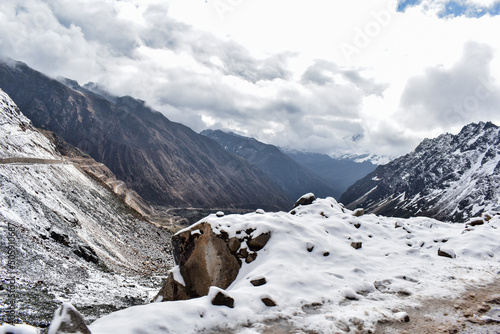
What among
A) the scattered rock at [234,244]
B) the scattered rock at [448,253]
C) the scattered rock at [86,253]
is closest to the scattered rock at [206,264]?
the scattered rock at [234,244]

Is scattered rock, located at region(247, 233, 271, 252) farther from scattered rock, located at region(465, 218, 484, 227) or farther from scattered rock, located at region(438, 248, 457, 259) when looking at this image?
scattered rock, located at region(465, 218, 484, 227)

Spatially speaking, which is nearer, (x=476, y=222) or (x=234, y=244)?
(x=234, y=244)

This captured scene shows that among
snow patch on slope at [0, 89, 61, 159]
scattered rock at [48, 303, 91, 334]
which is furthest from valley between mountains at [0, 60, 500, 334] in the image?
snow patch on slope at [0, 89, 61, 159]

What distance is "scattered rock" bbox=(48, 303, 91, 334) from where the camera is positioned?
7.52 m

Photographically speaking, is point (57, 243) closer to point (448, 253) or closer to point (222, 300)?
point (222, 300)

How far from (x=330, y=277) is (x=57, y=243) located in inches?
1331

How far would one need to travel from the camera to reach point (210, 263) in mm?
21547

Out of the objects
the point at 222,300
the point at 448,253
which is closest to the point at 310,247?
the point at 222,300

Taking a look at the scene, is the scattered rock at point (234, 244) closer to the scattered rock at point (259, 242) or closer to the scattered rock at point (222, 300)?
the scattered rock at point (259, 242)

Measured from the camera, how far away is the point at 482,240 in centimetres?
2375

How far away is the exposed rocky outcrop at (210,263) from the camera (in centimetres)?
2105

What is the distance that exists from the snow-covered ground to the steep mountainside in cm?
1434

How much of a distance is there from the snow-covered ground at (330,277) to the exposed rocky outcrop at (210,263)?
79cm

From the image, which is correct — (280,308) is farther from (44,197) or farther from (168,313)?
(44,197)
